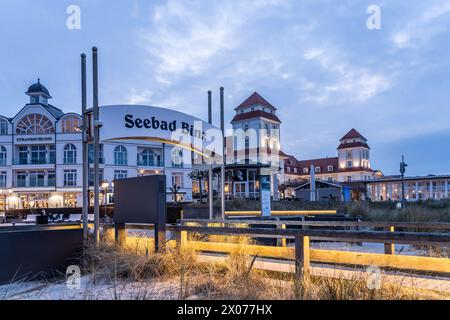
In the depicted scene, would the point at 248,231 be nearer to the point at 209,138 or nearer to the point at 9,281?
the point at 9,281

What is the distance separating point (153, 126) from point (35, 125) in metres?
43.9

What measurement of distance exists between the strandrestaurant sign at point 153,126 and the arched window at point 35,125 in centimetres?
4160

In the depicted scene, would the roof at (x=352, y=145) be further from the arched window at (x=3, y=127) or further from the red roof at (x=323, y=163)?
the arched window at (x=3, y=127)

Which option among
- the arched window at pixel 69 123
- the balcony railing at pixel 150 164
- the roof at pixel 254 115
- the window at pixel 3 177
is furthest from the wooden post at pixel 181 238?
the roof at pixel 254 115

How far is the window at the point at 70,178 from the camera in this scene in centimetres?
4859

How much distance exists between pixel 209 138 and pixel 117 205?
14.8 feet

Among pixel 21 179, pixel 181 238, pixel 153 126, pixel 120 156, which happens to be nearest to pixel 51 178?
pixel 21 179

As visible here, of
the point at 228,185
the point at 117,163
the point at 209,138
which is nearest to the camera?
the point at 209,138

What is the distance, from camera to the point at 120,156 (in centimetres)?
5097

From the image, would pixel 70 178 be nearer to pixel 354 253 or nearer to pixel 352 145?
pixel 354 253

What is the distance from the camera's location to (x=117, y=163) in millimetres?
50469

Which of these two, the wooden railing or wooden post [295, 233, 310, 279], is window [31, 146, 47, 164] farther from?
wooden post [295, 233, 310, 279]

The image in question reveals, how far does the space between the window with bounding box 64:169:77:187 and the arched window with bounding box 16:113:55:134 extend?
524 centimetres
